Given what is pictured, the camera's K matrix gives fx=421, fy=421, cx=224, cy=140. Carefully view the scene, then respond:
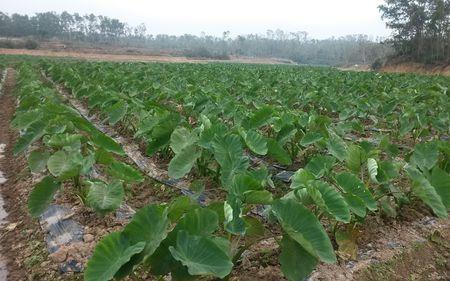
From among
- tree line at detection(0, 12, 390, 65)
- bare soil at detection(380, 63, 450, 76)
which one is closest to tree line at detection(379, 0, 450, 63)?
bare soil at detection(380, 63, 450, 76)

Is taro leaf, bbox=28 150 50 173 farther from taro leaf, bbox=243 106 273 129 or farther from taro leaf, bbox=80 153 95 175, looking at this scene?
taro leaf, bbox=243 106 273 129

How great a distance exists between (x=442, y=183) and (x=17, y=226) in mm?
3058

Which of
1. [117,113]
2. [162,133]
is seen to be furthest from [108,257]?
[117,113]

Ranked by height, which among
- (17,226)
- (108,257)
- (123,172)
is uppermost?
(123,172)

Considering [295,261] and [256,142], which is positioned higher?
[256,142]

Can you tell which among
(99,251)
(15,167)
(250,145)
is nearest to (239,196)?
(99,251)

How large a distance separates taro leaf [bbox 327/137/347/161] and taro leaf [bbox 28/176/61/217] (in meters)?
2.03

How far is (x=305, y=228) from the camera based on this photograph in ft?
6.49

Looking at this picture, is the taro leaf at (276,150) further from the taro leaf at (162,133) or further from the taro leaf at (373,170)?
the taro leaf at (162,133)

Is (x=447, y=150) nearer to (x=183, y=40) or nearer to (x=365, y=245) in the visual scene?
(x=365, y=245)

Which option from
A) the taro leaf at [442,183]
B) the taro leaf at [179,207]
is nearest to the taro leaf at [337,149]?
the taro leaf at [442,183]

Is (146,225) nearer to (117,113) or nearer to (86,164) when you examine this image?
(86,164)

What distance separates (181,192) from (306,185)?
163 cm

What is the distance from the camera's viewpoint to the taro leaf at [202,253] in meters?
1.73
